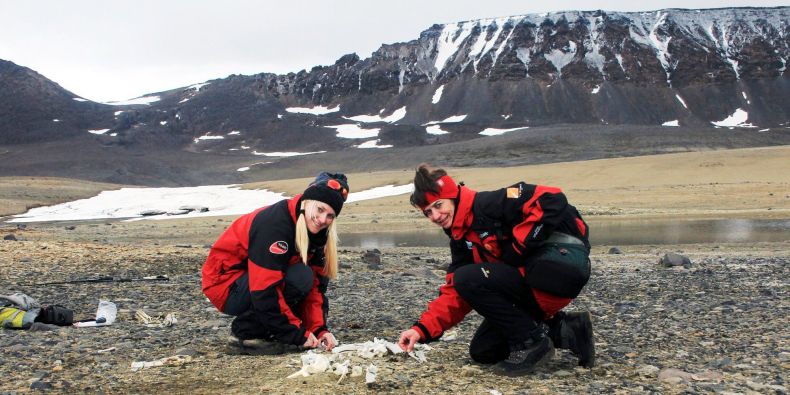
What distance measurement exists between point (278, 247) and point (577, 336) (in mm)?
2302

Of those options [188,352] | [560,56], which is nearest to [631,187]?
[188,352]

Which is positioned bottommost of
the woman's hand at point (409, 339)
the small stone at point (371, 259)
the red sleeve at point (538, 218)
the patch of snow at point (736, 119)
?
the small stone at point (371, 259)

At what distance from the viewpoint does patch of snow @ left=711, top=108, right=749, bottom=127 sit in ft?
499

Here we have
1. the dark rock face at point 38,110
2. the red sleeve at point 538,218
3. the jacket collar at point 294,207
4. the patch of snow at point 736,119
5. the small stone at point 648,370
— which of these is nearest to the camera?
the red sleeve at point 538,218

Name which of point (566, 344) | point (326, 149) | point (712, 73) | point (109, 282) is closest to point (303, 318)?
point (566, 344)

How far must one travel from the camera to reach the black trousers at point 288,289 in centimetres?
549

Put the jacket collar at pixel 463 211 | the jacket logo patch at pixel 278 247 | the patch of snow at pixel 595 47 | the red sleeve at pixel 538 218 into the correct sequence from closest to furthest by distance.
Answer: the red sleeve at pixel 538 218
the jacket collar at pixel 463 211
the jacket logo patch at pixel 278 247
the patch of snow at pixel 595 47

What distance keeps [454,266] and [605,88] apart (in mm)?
169464

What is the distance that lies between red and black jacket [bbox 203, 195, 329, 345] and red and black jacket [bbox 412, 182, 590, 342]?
1040 millimetres

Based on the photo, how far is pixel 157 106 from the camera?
178 m

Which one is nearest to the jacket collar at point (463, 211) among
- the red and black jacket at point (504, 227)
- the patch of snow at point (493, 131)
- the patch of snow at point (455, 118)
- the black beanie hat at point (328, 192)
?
the red and black jacket at point (504, 227)

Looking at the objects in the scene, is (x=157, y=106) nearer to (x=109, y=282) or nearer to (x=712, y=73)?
(x=712, y=73)

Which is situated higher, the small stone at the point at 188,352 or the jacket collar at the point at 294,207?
the jacket collar at the point at 294,207

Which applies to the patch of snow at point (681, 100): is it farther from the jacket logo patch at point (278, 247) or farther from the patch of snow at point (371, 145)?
the jacket logo patch at point (278, 247)
